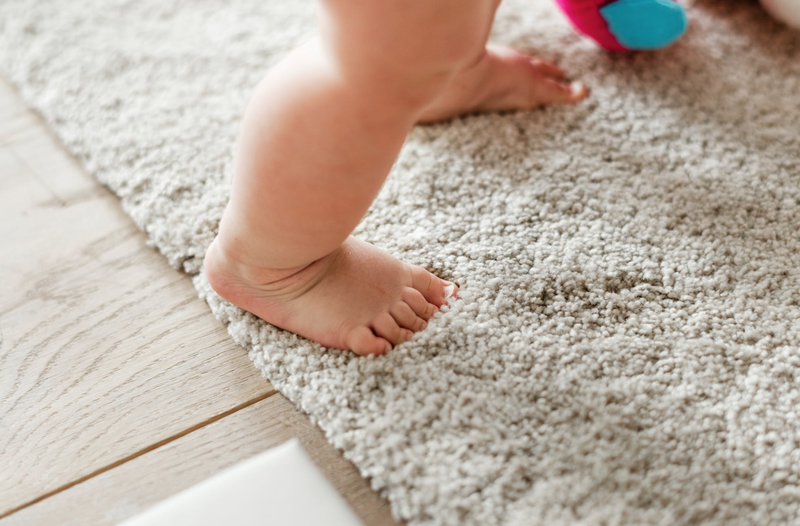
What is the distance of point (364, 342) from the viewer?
62 centimetres

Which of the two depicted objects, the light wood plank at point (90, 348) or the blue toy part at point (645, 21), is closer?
the light wood plank at point (90, 348)

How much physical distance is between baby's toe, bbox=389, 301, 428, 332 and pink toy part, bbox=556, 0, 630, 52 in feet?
1.84

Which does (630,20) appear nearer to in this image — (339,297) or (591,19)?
(591,19)

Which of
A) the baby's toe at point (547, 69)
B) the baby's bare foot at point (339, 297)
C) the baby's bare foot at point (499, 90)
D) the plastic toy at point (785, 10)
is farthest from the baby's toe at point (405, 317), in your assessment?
the plastic toy at point (785, 10)

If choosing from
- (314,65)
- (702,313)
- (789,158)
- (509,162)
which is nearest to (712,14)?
(789,158)

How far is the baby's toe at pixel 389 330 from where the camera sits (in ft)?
2.07

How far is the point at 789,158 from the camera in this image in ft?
2.65

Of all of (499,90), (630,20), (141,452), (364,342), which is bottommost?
(141,452)

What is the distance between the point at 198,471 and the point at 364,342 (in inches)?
7.8

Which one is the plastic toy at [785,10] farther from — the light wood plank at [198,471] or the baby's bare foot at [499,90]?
the light wood plank at [198,471]

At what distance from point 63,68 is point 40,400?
0.59 metres

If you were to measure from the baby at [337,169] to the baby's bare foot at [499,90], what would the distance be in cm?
30

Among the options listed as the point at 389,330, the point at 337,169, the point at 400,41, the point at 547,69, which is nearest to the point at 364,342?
the point at 389,330

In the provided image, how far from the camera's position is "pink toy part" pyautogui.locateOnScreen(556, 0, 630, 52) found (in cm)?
90
